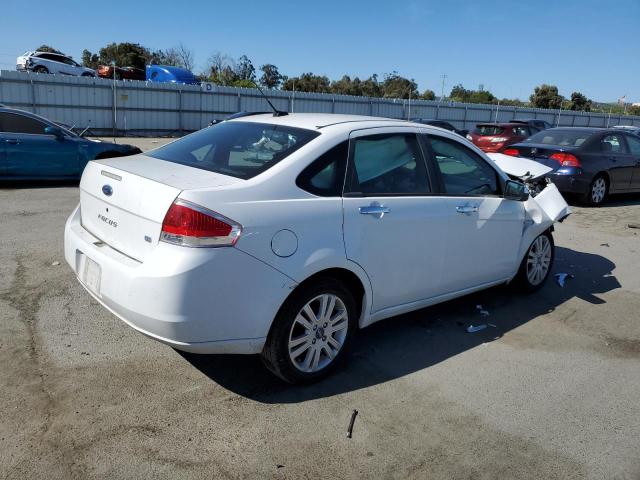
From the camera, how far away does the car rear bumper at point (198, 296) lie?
298 centimetres

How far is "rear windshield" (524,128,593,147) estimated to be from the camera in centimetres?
1116

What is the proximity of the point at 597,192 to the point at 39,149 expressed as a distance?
10782 mm

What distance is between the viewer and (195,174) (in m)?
3.49

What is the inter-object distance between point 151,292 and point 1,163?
835cm

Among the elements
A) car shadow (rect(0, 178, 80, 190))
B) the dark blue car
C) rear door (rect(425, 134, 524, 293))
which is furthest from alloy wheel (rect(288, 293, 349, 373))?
car shadow (rect(0, 178, 80, 190))

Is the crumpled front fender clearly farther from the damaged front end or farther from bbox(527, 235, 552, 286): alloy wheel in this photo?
bbox(527, 235, 552, 286): alloy wheel

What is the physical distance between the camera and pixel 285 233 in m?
3.24

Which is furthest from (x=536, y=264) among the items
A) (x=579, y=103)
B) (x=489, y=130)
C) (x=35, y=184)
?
(x=579, y=103)

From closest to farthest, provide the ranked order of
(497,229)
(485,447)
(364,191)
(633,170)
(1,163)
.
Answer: (485,447) < (364,191) < (497,229) < (1,163) < (633,170)

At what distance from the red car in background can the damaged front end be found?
11204 mm

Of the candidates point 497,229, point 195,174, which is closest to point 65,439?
point 195,174

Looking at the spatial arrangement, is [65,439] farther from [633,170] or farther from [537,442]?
[633,170]

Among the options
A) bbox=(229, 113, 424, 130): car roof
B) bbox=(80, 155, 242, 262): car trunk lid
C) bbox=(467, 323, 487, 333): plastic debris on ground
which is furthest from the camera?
bbox=(467, 323, 487, 333): plastic debris on ground

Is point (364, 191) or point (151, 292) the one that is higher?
point (364, 191)
